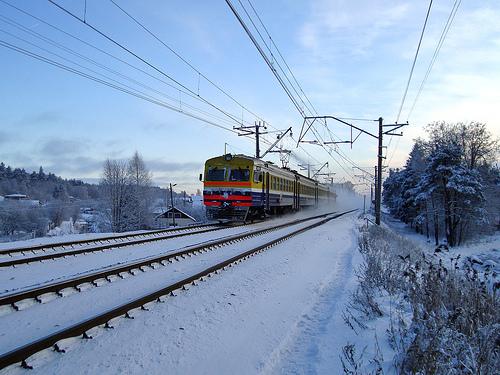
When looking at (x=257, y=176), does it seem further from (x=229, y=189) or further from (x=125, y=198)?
(x=125, y=198)

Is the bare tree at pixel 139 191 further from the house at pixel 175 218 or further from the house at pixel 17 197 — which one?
the house at pixel 17 197

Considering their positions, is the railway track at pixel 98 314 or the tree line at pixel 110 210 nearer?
the railway track at pixel 98 314

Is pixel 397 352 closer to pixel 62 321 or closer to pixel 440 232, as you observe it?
pixel 62 321

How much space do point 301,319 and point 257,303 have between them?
0.89 metres

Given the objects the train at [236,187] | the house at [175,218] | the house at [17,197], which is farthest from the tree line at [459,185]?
the house at [17,197]

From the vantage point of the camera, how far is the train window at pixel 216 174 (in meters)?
19.6

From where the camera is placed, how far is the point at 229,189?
19.1 meters

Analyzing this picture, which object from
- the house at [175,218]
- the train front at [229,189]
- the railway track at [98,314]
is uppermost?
the train front at [229,189]

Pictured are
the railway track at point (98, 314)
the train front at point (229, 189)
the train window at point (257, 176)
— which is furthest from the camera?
the train window at point (257, 176)

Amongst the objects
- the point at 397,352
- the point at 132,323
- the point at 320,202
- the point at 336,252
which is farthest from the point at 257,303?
the point at 320,202

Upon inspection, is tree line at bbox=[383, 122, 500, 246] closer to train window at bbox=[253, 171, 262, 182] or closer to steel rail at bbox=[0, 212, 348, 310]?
train window at bbox=[253, 171, 262, 182]

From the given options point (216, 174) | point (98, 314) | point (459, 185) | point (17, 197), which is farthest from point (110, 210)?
point (17, 197)

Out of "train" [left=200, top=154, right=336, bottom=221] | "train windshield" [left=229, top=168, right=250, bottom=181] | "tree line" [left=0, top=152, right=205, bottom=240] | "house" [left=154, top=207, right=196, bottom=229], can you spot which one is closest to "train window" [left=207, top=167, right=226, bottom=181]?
"train" [left=200, top=154, right=336, bottom=221]

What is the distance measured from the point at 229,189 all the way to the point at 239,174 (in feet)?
3.12
